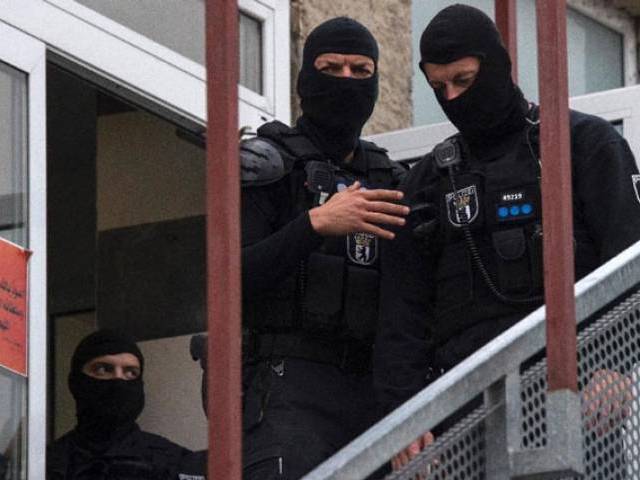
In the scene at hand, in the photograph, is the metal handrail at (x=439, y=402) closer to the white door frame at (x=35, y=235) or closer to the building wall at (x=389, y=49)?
the white door frame at (x=35, y=235)

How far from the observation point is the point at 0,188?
5.73 m

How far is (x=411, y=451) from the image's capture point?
4.22m

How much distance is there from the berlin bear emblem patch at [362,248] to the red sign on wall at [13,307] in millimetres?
1132

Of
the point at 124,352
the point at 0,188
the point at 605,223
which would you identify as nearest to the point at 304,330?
the point at 605,223

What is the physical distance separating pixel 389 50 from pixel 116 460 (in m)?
2.15

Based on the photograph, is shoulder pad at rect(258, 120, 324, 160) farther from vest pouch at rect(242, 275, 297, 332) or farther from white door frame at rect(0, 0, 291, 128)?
Result: white door frame at rect(0, 0, 291, 128)

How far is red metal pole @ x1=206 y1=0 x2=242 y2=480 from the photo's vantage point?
3752 millimetres

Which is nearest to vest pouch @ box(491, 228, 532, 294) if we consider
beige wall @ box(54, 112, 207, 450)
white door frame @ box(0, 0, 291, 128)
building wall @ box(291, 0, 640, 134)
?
white door frame @ box(0, 0, 291, 128)

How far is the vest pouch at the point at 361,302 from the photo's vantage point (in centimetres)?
492

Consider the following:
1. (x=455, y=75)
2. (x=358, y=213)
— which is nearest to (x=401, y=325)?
(x=358, y=213)

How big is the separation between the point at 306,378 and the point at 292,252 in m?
0.36

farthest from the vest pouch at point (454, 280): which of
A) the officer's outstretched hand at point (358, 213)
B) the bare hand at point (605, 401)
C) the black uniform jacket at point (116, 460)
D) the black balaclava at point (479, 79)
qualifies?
the black uniform jacket at point (116, 460)

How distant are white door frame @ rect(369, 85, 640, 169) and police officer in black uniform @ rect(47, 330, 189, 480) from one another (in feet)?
4.14

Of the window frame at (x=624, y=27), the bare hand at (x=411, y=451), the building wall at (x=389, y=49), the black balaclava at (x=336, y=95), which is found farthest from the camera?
the window frame at (x=624, y=27)
